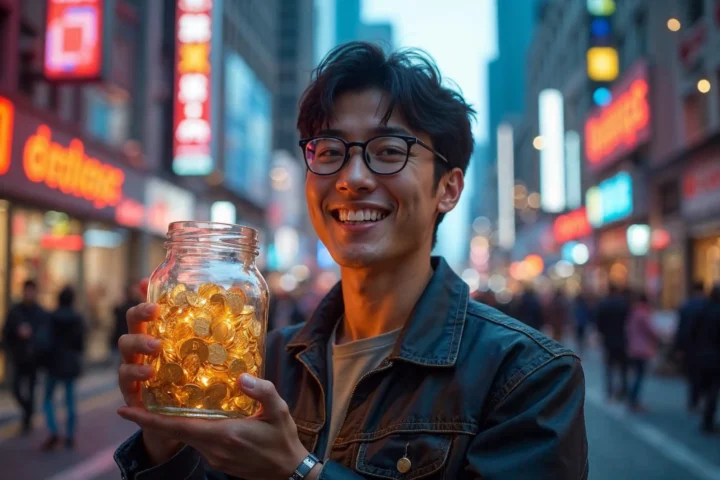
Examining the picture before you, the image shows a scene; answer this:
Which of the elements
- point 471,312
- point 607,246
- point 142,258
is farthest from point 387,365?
point 607,246

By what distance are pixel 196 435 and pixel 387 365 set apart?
65cm

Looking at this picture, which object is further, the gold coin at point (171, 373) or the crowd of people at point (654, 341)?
the crowd of people at point (654, 341)

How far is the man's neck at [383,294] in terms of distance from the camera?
92.7 inches

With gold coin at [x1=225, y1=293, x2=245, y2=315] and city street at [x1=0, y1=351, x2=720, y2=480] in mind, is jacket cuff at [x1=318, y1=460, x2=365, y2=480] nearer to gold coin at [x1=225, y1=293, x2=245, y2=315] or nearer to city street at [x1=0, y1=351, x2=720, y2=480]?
gold coin at [x1=225, y1=293, x2=245, y2=315]

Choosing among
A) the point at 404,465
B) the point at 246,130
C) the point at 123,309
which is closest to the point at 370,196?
the point at 404,465

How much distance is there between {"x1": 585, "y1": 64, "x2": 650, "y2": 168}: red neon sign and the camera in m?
25.5

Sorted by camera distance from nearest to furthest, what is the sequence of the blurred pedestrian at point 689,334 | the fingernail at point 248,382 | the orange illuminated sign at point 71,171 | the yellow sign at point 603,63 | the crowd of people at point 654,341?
the fingernail at point 248,382 → the crowd of people at point 654,341 → the blurred pedestrian at point 689,334 → the orange illuminated sign at point 71,171 → the yellow sign at point 603,63

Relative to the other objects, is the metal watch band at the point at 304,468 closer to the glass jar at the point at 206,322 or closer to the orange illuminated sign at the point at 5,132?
the glass jar at the point at 206,322

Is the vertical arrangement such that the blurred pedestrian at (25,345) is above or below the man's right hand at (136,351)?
below

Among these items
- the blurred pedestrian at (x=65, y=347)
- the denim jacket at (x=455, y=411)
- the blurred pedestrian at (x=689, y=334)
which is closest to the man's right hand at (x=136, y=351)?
the denim jacket at (x=455, y=411)

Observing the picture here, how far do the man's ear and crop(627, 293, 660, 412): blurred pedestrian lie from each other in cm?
1069

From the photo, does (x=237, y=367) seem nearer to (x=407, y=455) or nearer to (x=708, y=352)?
(x=407, y=455)

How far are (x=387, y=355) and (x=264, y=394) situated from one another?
73 centimetres

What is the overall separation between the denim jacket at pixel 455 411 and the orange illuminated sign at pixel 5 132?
43.6 ft
